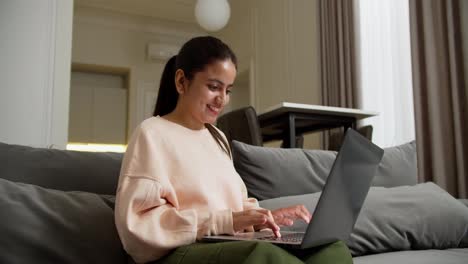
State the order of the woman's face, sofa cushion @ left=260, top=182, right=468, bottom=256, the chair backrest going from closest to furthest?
the woman's face, sofa cushion @ left=260, top=182, right=468, bottom=256, the chair backrest

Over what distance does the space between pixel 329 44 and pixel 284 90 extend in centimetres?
89

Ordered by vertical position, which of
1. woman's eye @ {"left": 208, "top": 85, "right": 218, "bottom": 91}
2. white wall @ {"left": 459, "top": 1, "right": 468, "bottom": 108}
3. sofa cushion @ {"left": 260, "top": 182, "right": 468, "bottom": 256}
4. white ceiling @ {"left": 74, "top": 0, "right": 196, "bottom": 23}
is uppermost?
white ceiling @ {"left": 74, "top": 0, "right": 196, "bottom": 23}

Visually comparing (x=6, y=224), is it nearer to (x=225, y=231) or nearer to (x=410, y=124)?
(x=225, y=231)

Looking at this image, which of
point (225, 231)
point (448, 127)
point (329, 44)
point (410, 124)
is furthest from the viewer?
point (329, 44)

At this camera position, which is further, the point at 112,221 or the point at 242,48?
the point at 242,48

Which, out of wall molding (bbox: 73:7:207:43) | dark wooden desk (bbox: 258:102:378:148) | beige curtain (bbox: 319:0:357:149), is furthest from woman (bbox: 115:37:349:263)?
wall molding (bbox: 73:7:207:43)

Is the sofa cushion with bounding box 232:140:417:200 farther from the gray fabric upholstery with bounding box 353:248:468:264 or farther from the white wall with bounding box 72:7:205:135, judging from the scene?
the white wall with bounding box 72:7:205:135

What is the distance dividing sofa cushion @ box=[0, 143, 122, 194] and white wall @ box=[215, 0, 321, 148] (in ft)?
9.63

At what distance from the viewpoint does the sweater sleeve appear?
0.86 meters

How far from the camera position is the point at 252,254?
2.19 feet

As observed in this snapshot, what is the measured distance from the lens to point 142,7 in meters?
5.68

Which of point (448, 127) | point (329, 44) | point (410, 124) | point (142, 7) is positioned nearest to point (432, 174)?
point (448, 127)

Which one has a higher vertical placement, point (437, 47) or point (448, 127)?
point (437, 47)

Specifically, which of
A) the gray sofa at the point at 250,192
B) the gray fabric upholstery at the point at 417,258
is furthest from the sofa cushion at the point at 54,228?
the gray fabric upholstery at the point at 417,258
